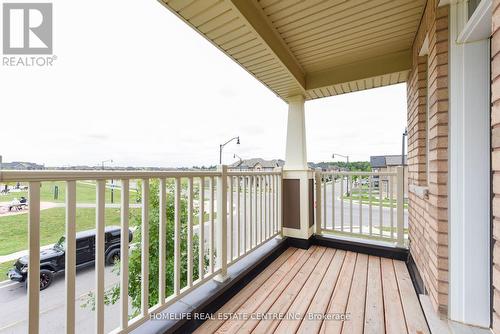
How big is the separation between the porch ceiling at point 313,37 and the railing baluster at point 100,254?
150cm

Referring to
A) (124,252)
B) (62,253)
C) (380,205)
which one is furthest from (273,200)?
(62,253)

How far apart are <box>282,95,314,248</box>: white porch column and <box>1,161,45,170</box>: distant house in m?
2.68

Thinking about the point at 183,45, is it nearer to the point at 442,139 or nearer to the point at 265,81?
the point at 265,81

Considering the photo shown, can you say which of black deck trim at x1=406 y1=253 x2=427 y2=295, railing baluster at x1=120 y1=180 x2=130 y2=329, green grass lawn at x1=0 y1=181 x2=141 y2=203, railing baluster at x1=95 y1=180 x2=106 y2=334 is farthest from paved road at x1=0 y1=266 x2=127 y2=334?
black deck trim at x1=406 y1=253 x2=427 y2=295

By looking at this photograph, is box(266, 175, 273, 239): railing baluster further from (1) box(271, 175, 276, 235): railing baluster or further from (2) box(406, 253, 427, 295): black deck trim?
(2) box(406, 253, 427, 295): black deck trim

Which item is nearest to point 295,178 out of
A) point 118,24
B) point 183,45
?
point 118,24

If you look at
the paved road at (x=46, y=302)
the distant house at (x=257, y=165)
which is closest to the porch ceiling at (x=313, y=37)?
the distant house at (x=257, y=165)

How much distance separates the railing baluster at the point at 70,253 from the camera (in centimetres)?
97

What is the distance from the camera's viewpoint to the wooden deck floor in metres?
1.59

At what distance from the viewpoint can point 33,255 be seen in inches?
34.1

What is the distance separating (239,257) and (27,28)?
2.53m

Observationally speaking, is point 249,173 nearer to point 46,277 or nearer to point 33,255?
point 33,255

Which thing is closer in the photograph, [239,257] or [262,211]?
[239,257]

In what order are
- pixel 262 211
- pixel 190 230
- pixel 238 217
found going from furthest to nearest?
1. pixel 262 211
2. pixel 238 217
3. pixel 190 230
